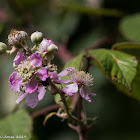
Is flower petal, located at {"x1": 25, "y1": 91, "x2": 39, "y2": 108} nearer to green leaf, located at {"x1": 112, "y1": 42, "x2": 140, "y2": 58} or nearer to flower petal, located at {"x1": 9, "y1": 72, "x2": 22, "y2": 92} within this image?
flower petal, located at {"x1": 9, "y1": 72, "x2": 22, "y2": 92}

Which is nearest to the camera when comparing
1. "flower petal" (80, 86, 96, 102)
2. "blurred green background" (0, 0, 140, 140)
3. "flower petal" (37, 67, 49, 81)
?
"flower petal" (37, 67, 49, 81)

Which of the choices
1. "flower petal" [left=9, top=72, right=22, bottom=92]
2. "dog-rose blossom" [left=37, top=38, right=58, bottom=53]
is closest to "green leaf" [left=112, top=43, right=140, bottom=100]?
"dog-rose blossom" [left=37, top=38, right=58, bottom=53]

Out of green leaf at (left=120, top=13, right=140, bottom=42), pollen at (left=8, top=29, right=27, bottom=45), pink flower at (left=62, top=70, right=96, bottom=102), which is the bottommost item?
green leaf at (left=120, top=13, right=140, bottom=42)

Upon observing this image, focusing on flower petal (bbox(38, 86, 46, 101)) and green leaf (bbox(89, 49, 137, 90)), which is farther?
green leaf (bbox(89, 49, 137, 90))

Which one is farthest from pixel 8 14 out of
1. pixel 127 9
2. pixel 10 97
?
pixel 127 9

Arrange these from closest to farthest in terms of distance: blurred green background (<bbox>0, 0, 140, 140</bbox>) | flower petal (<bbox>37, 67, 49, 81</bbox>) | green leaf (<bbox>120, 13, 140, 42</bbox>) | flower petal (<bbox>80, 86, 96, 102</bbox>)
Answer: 1. flower petal (<bbox>37, 67, 49, 81</bbox>)
2. flower petal (<bbox>80, 86, 96, 102</bbox>)
3. green leaf (<bbox>120, 13, 140, 42</bbox>)
4. blurred green background (<bbox>0, 0, 140, 140</bbox>)

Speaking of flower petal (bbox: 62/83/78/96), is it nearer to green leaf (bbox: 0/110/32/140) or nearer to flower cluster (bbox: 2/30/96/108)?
flower cluster (bbox: 2/30/96/108)

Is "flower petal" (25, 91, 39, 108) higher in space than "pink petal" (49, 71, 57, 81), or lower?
lower

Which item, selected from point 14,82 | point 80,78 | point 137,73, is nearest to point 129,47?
point 137,73
